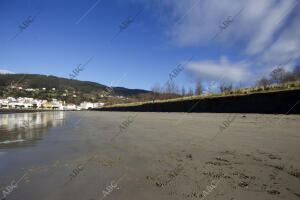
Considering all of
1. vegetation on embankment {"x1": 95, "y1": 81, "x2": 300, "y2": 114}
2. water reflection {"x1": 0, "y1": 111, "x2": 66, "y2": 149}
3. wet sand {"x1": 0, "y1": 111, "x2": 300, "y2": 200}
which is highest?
vegetation on embankment {"x1": 95, "y1": 81, "x2": 300, "y2": 114}

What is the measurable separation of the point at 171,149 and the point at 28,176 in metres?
2.73

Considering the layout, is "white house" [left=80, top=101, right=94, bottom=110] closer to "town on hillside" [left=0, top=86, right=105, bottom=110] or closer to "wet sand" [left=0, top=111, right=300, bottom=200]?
"town on hillside" [left=0, top=86, right=105, bottom=110]

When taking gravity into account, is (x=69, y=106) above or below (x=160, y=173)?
above

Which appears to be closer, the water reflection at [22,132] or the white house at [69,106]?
the water reflection at [22,132]

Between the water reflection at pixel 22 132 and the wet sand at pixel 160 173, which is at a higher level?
the wet sand at pixel 160 173

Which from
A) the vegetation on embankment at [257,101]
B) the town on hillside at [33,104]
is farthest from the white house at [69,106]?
the vegetation on embankment at [257,101]

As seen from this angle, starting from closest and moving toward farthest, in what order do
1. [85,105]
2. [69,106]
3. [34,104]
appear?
[34,104]
[69,106]
[85,105]

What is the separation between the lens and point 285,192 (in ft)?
5.73

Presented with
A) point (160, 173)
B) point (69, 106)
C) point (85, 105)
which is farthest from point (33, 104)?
point (160, 173)

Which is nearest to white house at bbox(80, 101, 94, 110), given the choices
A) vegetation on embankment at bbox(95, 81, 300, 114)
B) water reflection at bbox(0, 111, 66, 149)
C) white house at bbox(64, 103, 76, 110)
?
white house at bbox(64, 103, 76, 110)

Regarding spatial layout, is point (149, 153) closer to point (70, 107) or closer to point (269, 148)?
point (269, 148)

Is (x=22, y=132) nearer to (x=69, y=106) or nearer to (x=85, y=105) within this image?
(x=85, y=105)

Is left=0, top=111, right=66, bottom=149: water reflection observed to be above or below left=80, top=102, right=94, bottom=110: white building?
below

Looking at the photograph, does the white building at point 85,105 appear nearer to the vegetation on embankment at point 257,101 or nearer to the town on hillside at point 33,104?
the town on hillside at point 33,104
